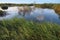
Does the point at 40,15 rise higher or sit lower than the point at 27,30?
higher

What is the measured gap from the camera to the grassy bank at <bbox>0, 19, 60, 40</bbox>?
150 inches

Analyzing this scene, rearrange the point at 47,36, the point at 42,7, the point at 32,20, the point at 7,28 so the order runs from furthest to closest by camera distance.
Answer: the point at 42,7 → the point at 32,20 → the point at 7,28 → the point at 47,36

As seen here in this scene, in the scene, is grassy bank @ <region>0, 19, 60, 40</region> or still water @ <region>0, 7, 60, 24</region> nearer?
grassy bank @ <region>0, 19, 60, 40</region>

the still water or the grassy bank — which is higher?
the still water

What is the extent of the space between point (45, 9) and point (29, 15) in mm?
393

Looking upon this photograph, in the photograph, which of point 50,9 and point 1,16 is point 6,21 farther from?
point 50,9

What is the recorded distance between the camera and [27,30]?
3.94 metres

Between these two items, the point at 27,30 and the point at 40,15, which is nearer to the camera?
the point at 27,30

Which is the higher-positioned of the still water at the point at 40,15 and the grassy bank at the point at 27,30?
the still water at the point at 40,15

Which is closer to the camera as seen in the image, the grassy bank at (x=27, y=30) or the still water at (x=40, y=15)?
the grassy bank at (x=27, y=30)

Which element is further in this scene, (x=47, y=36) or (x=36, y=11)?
(x=36, y=11)

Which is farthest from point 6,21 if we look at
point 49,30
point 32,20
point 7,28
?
point 49,30

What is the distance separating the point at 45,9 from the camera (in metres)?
4.62

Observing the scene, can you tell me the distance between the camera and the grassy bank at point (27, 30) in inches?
150
